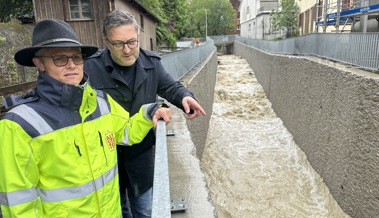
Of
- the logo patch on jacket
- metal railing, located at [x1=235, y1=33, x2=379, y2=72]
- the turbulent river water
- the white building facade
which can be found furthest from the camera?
the white building facade

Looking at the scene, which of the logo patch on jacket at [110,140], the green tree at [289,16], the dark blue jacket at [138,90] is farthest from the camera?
the green tree at [289,16]

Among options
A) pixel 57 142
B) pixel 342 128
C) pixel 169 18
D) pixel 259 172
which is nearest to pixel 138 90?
pixel 57 142

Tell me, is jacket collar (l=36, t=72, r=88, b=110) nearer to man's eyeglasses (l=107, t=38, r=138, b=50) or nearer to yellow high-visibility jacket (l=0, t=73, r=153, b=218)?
yellow high-visibility jacket (l=0, t=73, r=153, b=218)

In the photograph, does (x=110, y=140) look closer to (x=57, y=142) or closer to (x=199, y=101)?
(x=57, y=142)

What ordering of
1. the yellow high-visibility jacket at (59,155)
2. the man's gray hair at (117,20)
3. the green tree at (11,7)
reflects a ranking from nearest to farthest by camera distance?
1. the yellow high-visibility jacket at (59,155)
2. the man's gray hair at (117,20)
3. the green tree at (11,7)

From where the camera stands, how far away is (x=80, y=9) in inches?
648

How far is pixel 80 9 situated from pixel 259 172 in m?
12.5

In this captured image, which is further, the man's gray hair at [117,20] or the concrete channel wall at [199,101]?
the concrete channel wall at [199,101]

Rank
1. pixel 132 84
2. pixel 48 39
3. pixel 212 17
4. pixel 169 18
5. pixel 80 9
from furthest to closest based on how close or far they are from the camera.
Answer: pixel 212 17, pixel 169 18, pixel 80 9, pixel 132 84, pixel 48 39

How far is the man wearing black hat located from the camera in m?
1.53

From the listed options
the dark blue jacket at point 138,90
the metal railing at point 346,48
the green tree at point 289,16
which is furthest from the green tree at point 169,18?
the dark blue jacket at point 138,90

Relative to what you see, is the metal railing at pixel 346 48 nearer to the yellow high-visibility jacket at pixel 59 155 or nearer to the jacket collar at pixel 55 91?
the yellow high-visibility jacket at pixel 59 155

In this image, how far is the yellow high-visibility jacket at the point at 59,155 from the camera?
152cm

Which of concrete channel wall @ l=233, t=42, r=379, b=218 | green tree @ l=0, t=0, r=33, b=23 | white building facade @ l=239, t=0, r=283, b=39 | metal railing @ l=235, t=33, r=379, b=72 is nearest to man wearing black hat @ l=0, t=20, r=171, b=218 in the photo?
concrete channel wall @ l=233, t=42, r=379, b=218
